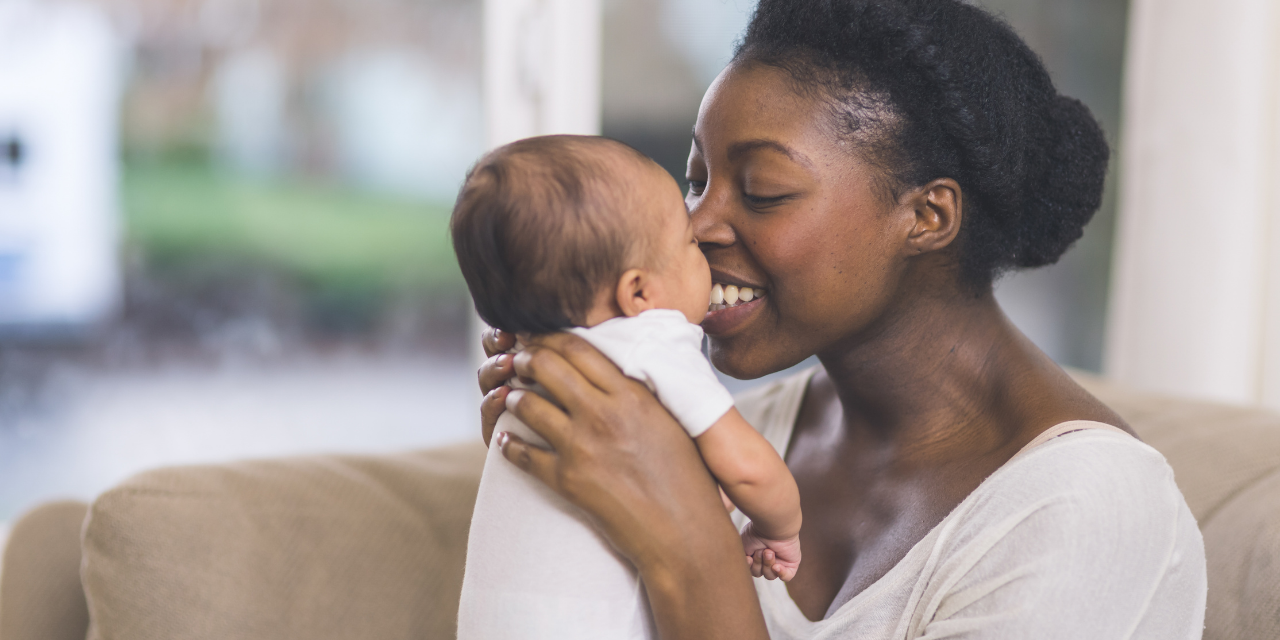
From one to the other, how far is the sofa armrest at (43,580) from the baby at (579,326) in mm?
909

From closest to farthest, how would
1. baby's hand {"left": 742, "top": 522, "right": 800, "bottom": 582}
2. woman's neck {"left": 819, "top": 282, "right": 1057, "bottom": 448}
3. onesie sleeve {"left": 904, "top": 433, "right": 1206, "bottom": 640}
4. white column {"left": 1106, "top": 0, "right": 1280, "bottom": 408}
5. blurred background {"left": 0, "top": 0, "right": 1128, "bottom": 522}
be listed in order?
onesie sleeve {"left": 904, "top": 433, "right": 1206, "bottom": 640}
baby's hand {"left": 742, "top": 522, "right": 800, "bottom": 582}
woman's neck {"left": 819, "top": 282, "right": 1057, "bottom": 448}
white column {"left": 1106, "top": 0, "right": 1280, "bottom": 408}
blurred background {"left": 0, "top": 0, "right": 1128, "bottom": 522}

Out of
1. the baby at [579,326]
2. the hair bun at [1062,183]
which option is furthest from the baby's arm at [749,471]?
the hair bun at [1062,183]

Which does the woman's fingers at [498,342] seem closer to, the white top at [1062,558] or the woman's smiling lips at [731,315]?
the woman's smiling lips at [731,315]

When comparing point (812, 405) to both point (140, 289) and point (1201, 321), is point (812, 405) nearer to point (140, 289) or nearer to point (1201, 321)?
point (1201, 321)

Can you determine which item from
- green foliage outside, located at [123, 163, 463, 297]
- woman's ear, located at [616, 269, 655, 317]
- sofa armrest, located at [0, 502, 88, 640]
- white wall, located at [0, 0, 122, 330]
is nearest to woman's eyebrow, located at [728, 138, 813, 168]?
woman's ear, located at [616, 269, 655, 317]

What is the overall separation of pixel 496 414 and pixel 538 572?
0.80 ft

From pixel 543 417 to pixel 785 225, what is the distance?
0.44m

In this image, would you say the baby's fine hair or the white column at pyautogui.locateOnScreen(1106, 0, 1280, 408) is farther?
the white column at pyautogui.locateOnScreen(1106, 0, 1280, 408)

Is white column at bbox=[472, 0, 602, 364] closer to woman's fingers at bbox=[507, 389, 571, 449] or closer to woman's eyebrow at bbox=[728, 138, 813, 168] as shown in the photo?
woman's eyebrow at bbox=[728, 138, 813, 168]

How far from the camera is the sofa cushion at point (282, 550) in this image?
1.46m

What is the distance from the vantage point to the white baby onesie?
108cm

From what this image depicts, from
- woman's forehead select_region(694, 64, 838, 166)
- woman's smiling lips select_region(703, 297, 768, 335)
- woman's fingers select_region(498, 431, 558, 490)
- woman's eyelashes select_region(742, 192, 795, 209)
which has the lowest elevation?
woman's fingers select_region(498, 431, 558, 490)

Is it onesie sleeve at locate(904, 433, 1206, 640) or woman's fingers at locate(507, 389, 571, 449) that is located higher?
woman's fingers at locate(507, 389, 571, 449)

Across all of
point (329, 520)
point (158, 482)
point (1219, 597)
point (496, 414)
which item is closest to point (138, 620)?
point (158, 482)
